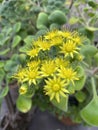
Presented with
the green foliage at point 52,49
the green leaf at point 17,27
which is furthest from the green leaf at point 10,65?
the green leaf at point 17,27

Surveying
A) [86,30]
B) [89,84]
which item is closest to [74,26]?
[86,30]

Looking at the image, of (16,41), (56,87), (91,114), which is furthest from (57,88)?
(16,41)

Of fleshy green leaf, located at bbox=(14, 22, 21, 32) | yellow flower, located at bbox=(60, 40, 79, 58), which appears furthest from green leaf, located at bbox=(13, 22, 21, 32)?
yellow flower, located at bbox=(60, 40, 79, 58)

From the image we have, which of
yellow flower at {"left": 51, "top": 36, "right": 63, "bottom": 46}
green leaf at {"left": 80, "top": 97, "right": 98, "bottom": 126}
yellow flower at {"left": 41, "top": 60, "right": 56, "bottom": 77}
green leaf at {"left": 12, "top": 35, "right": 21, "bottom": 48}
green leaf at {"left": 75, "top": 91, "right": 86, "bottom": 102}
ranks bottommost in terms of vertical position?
green leaf at {"left": 75, "top": 91, "right": 86, "bottom": 102}

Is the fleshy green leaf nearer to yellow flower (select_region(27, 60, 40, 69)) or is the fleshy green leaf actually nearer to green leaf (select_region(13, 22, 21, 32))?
green leaf (select_region(13, 22, 21, 32))

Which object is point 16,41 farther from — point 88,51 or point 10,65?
point 88,51

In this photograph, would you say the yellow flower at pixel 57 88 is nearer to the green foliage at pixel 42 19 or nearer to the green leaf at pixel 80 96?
the green leaf at pixel 80 96

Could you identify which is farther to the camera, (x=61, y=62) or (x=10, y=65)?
(x=10, y=65)

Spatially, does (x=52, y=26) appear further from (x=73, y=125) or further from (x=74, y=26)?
(x=73, y=125)
